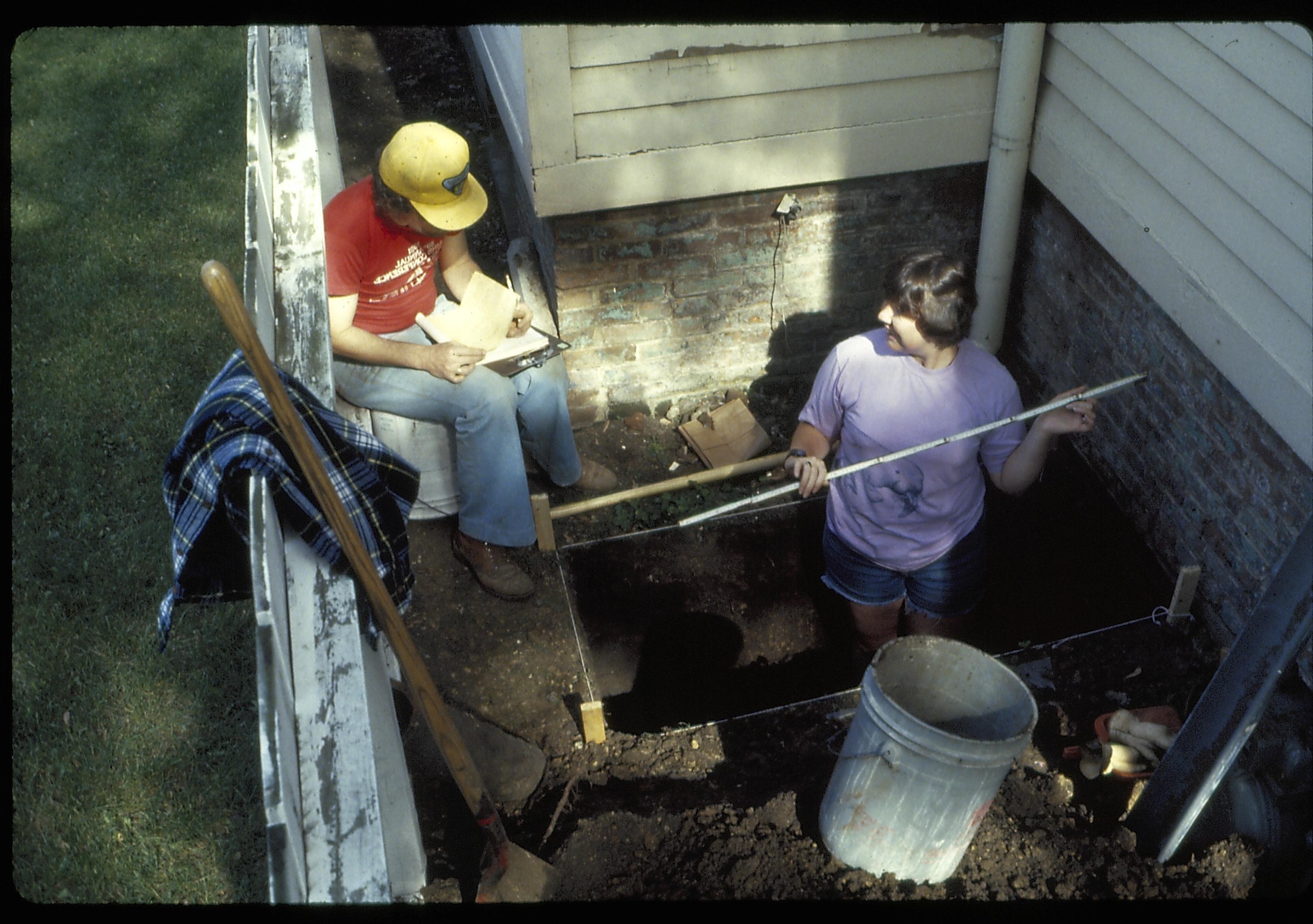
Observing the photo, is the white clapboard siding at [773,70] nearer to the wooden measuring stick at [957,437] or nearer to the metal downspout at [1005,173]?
the metal downspout at [1005,173]

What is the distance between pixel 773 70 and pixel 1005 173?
1230mm

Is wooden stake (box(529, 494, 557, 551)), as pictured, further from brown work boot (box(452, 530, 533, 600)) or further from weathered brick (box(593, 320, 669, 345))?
weathered brick (box(593, 320, 669, 345))

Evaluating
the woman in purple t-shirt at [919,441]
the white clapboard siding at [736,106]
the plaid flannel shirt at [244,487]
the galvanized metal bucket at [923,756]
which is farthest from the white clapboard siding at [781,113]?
the galvanized metal bucket at [923,756]

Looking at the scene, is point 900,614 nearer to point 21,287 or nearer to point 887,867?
point 887,867

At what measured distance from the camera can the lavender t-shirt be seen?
357cm

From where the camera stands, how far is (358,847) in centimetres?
213

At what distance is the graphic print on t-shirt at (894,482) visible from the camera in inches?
145

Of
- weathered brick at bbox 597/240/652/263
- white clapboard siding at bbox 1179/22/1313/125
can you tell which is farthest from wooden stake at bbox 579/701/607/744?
white clapboard siding at bbox 1179/22/1313/125

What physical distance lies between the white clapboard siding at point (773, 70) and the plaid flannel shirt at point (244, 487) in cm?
214

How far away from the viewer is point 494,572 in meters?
4.55

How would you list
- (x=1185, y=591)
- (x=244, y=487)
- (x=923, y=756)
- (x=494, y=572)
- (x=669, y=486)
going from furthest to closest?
(x=669, y=486)
(x=494, y=572)
(x=1185, y=591)
(x=923, y=756)
(x=244, y=487)

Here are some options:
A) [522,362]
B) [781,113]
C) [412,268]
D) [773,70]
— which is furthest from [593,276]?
[773,70]

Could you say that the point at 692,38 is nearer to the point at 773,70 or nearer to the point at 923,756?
the point at 773,70

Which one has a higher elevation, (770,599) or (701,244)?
(701,244)
